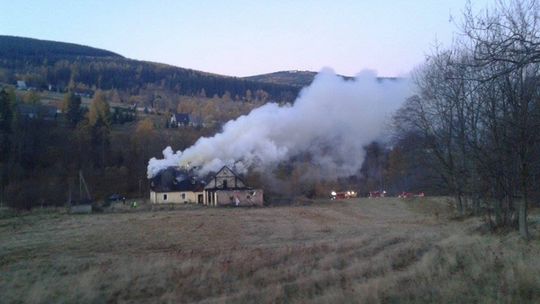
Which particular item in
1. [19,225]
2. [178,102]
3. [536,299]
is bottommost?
[19,225]

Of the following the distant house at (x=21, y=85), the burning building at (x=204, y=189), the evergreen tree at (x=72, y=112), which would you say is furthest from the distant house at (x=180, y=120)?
the burning building at (x=204, y=189)

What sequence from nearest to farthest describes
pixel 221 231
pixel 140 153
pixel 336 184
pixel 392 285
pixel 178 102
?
pixel 392 285 < pixel 221 231 < pixel 336 184 < pixel 140 153 < pixel 178 102

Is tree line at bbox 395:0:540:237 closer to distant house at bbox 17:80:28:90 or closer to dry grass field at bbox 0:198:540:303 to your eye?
dry grass field at bbox 0:198:540:303

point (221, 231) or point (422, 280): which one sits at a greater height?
point (422, 280)

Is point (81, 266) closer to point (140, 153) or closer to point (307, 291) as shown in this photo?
point (307, 291)

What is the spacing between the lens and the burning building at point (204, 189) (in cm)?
5628

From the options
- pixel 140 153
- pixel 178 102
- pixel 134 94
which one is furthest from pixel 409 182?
pixel 134 94

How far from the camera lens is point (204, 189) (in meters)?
59.0

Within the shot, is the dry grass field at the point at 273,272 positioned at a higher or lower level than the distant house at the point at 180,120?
lower

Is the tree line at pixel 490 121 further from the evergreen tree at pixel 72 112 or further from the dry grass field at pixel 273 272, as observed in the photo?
the evergreen tree at pixel 72 112

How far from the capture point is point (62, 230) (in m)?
30.2

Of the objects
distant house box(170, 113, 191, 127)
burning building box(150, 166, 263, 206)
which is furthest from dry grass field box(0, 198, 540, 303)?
distant house box(170, 113, 191, 127)

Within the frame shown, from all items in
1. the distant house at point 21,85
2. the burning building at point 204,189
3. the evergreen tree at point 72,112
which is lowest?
the burning building at point 204,189

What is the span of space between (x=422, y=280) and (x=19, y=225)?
30683mm
